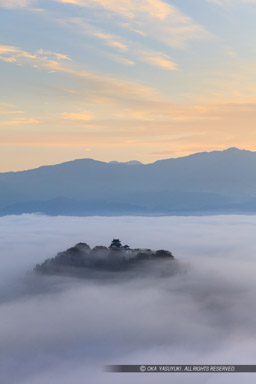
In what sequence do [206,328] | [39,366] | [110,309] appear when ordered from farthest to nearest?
[110,309] → [206,328] → [39,366]

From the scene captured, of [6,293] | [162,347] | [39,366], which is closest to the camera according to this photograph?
[39,366]

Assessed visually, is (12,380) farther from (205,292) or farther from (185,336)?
(205,292)

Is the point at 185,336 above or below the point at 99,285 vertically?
below

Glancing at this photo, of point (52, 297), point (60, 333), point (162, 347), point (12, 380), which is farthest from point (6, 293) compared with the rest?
point (162, 347)

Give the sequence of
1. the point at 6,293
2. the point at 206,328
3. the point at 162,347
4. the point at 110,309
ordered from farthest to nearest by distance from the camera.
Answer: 1. the point at 6,293
2. the point at 110,309
3. the point at 206,328
4. the point at 162,347

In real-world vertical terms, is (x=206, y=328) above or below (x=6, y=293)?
below

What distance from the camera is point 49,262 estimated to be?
16150 centimetres

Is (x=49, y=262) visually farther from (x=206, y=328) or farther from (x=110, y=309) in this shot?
(x=206, y=328)

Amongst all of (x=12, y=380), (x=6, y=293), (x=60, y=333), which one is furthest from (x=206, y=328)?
(x=6, y=293)

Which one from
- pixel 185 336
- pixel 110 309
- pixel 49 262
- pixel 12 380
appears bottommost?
pixel 12 380

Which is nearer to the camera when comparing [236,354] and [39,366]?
[39,366]

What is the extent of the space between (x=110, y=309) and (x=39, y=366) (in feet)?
173

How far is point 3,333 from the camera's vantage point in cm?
14625

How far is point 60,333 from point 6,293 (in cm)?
4007
